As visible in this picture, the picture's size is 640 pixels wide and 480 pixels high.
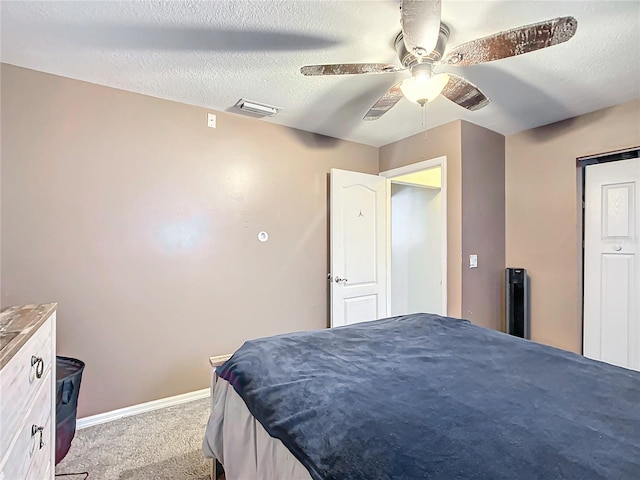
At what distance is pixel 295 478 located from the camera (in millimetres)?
931

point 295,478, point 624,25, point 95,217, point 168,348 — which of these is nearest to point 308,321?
point 168,348

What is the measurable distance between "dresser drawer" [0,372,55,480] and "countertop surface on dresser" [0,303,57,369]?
257mm

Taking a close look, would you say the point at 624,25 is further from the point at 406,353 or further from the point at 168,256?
the point at 168,256

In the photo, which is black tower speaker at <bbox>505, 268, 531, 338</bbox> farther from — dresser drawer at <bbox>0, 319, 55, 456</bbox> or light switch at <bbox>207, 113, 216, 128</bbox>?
dresser drawer at <bbox>0, 319, 55, 456</bbox>

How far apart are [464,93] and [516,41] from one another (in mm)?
521

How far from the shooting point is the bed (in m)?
0.78

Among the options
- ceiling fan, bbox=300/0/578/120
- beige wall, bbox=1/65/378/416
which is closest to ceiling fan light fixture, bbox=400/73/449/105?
ceiling fan, bbox=300/0/578/120

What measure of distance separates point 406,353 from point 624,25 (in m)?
1.99

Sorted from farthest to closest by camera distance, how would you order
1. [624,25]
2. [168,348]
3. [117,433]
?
[168,348] → [117,433] → [624,25]

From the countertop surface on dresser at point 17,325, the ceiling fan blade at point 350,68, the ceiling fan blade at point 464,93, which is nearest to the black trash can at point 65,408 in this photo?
the countertop surface on dresser at point 17,325

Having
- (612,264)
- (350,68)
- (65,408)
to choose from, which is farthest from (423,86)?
(65,408)

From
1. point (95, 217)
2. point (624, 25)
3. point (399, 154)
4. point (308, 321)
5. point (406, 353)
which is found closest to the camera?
point (406, 353)

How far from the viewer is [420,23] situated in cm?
127

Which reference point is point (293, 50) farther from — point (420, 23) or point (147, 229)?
point (147, 229)
